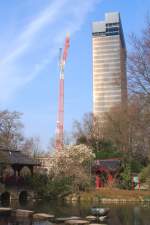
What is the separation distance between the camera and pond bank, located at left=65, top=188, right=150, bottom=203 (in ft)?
143

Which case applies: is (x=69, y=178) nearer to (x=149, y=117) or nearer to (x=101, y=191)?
(x=101, y=191)

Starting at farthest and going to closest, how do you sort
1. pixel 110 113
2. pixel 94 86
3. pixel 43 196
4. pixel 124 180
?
pixel 94 86 < pixel 110 113 < pixel 124 180 < pixel 43 196

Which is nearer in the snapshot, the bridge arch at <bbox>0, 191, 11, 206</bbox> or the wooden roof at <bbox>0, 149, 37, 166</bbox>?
the wooden roof at <bbox>0, 149, 37, 166</bbox>

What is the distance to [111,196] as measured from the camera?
4453cm

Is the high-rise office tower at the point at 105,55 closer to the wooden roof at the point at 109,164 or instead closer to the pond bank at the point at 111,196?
the wooden roof at the point at 109,164

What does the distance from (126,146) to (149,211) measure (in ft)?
90.9

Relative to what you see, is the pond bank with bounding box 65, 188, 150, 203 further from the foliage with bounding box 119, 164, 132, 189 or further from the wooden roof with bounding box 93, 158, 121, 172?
the wooden roof with bounding box 93, 158, 121, 172

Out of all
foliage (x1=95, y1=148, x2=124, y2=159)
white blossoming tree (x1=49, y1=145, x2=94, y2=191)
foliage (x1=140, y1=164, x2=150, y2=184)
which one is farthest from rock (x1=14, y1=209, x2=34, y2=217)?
foliage (x1=95, y1=148, x2=124, y2=159)

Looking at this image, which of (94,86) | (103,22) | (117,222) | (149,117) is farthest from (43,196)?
(103,22)

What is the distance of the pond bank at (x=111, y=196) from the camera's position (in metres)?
43.5

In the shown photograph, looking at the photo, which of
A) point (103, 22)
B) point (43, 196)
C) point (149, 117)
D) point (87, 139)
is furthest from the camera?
point (103, 22)

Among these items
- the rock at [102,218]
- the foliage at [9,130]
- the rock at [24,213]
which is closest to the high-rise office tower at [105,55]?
the foliage at [9,130]

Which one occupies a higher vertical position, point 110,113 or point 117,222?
point 110,113

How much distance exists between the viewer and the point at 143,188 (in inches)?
1960
